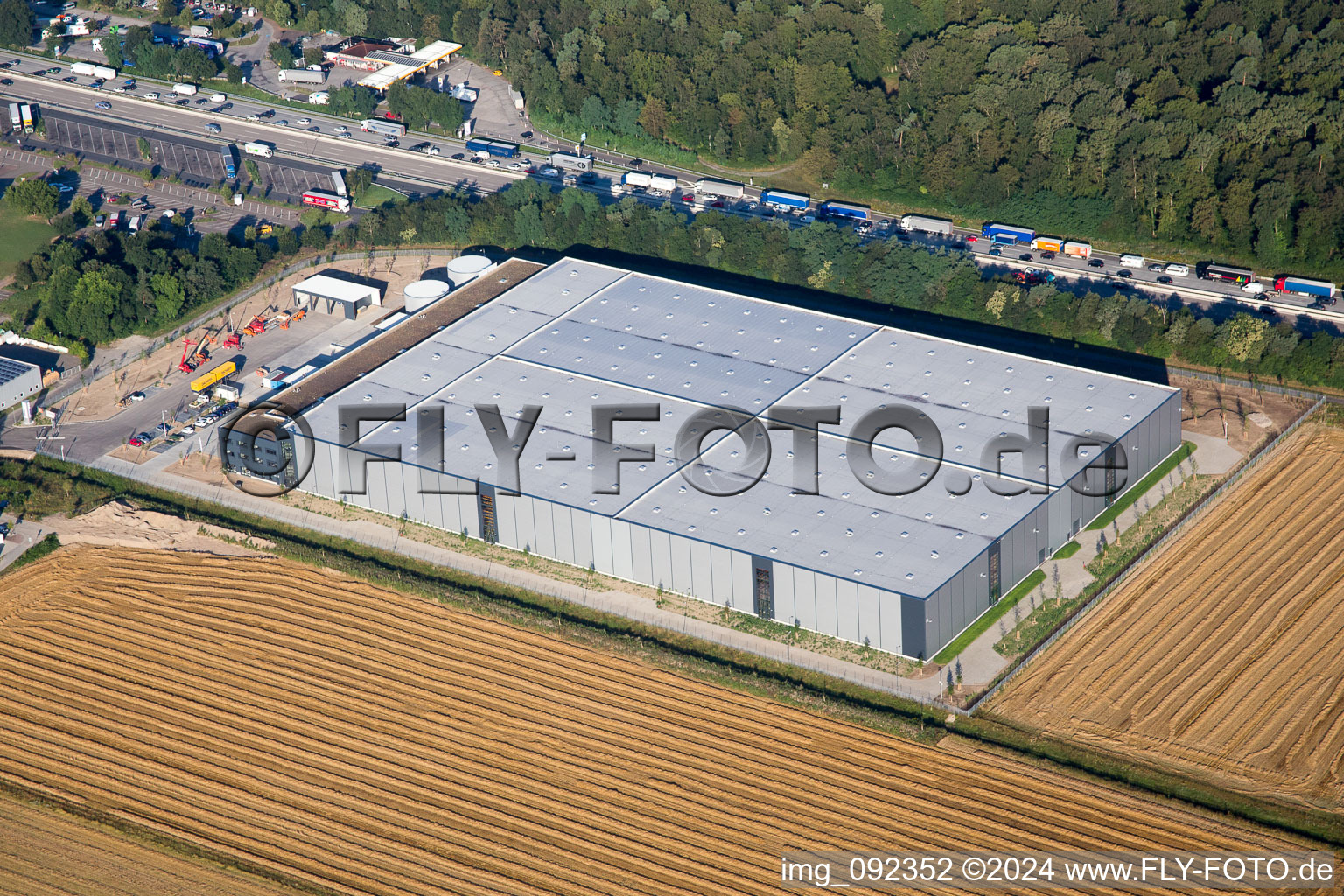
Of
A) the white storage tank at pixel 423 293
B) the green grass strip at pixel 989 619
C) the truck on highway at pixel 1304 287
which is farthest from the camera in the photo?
the truck on highway at pixel 1304 287

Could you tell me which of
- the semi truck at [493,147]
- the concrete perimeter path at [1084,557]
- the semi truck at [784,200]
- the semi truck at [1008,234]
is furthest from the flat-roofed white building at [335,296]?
the concrete perimeter path at [1084,557]

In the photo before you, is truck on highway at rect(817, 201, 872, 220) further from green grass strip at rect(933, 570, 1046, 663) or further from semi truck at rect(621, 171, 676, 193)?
green grass strip at rect(933, 570, 1046, 663)

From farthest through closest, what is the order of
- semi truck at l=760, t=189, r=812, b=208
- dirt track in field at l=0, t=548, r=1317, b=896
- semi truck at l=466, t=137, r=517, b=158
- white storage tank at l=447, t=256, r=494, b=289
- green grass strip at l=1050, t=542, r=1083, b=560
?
semi truck at l=466, t=137, r=517, b=158
semi truck at l=760, t=189, r=812, b=208
white storage tank at l=447, t=256, r=494, b=289
green grass strip at l=1050, t=542, r=1083, b=560
dirt track in field at l=0, t=548, r=1317, b=896

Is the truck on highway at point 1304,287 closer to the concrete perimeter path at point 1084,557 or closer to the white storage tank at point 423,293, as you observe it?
the concrete perimeter path at point 1084,557

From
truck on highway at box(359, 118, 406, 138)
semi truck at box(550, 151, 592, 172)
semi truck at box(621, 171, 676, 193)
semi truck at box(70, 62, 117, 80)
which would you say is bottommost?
semi truck at box(621, 171, 676, 193)

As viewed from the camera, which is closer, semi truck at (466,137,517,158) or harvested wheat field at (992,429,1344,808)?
harvested wheat field at (992,429,1344,808)

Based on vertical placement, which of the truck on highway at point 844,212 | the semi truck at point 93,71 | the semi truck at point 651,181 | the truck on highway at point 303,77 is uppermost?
the semi truck at point 93,71

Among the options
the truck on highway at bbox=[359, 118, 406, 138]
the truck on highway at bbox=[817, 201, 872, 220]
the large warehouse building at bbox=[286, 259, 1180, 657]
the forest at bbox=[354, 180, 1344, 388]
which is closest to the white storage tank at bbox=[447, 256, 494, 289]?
the forest at bbox=[354, 180, 1344, 388]
